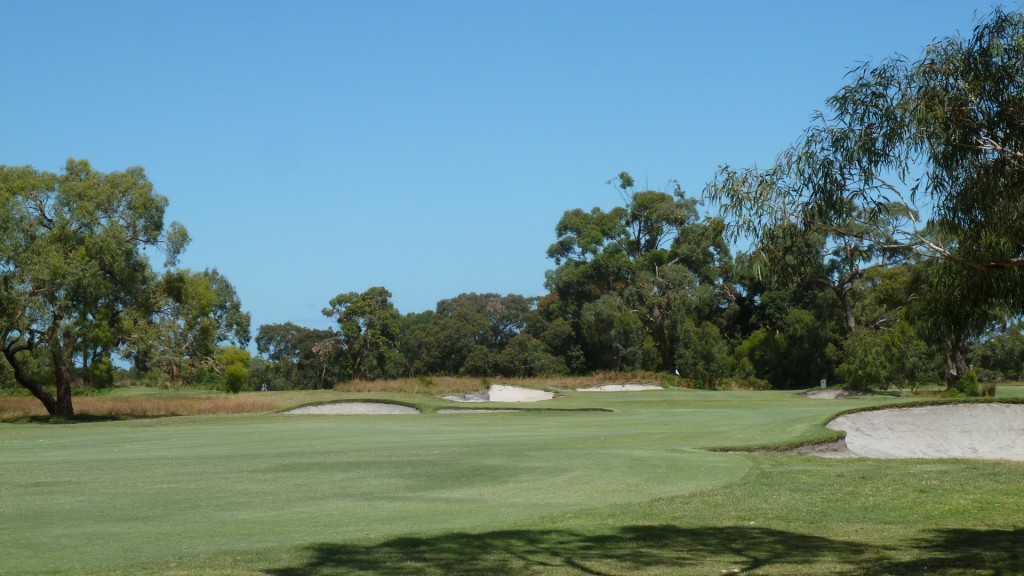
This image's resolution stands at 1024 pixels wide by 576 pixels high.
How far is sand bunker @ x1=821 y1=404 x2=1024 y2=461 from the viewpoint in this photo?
2764cm

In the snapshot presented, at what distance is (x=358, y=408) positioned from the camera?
44219 mm

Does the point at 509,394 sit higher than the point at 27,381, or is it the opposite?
the point at 27,381

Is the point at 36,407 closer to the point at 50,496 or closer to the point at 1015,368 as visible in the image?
the point at 50,496

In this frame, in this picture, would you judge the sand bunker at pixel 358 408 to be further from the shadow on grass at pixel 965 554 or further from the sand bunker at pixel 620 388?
the shadow on grass at pixel 965 554

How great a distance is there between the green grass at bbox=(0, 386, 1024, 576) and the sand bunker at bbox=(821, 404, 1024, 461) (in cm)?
375

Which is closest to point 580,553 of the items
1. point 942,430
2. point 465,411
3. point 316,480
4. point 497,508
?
point 497,508

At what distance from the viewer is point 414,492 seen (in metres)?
15.4

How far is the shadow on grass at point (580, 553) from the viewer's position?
31.2ft

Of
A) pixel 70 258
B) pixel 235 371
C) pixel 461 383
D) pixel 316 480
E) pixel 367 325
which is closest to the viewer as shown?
pixel 316 480

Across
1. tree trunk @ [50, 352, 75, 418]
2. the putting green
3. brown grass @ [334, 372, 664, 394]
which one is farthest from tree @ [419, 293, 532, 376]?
the putting green

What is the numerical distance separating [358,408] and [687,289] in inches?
1462

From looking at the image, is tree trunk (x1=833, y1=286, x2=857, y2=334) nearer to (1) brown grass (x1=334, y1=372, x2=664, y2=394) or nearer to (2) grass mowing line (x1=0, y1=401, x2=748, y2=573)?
(1) brown grass (x1=334, y1=372, x2=664, y2=394)

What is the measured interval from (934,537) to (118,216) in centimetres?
4050

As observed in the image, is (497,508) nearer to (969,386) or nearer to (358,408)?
(358,408)
